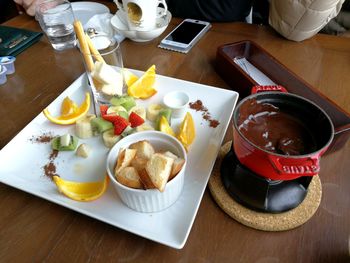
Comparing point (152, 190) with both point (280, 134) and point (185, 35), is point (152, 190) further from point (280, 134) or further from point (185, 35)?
point (185, 35)

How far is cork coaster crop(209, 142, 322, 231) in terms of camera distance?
53cm

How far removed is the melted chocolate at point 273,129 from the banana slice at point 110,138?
284 mm

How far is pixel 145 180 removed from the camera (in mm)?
515

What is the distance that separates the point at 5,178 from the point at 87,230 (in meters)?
0.22

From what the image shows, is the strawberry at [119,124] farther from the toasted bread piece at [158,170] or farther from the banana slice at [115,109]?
the toasted bread piece at [158,170]

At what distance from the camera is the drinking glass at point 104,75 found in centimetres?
75

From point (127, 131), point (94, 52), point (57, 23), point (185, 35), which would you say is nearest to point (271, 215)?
point (127, 131)

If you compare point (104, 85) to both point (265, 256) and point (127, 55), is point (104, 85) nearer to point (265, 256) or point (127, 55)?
point (127, 55)

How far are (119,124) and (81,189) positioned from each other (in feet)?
0.55

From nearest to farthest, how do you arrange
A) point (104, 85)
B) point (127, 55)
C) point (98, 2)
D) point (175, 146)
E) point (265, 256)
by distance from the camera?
point (265, 256) < point (175, 146) < point (104, 85) < point (127, 55) < point (98, 2)

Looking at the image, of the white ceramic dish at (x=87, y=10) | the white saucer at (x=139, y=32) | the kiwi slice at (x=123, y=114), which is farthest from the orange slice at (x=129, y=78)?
the white ceramic dish at (x=87, y=10)

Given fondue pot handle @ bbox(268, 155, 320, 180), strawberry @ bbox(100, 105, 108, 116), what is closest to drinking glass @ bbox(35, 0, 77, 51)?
strawberry @ bbox(100, 105, 108, 116)

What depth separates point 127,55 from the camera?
1.02 m

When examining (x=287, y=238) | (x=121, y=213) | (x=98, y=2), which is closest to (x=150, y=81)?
(x=121, y=213)
